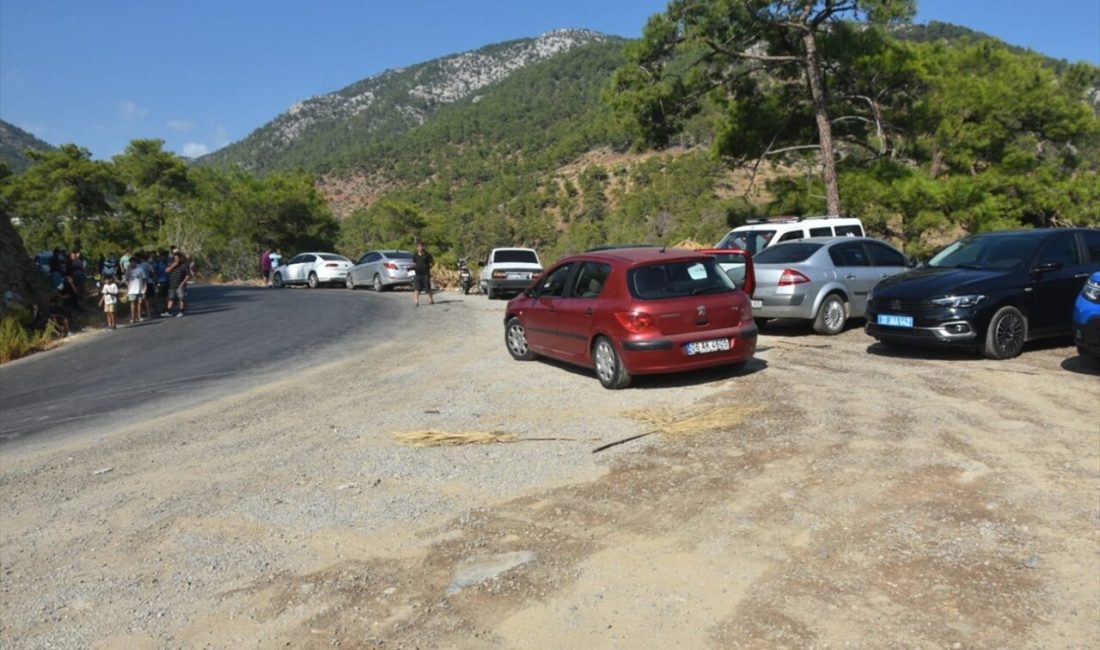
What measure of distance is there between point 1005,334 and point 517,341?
6296 mm

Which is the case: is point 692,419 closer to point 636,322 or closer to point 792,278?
point 636,322

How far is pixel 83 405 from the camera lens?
1081cm

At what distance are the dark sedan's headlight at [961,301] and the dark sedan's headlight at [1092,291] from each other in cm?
110

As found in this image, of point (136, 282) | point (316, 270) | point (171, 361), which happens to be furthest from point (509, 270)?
point (316, 270)

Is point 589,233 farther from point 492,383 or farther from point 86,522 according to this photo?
point 86,522

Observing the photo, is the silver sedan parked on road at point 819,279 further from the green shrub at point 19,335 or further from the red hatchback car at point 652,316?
the green shrub at point 19,335

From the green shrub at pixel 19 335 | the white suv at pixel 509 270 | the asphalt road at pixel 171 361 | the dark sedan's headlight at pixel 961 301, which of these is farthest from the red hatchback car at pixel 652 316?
the white suv at pixel 509 270

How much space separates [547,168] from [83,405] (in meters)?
83.4

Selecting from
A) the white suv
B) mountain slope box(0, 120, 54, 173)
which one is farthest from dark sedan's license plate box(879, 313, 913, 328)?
mountain slope box(0, 120, 54, 173)

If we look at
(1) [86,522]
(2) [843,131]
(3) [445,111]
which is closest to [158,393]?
(1) [86,522]

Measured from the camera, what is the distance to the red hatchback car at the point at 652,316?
878 centimetres

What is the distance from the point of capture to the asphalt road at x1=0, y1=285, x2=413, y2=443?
33.9 ft

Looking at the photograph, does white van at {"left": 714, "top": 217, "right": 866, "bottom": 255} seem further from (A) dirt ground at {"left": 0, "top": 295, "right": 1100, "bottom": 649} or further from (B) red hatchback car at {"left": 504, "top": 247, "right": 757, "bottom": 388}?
(A) dirt ground at {"left": 0, "top": 295, "right": 1100, "bottom": 649}

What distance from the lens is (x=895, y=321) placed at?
10430 millimetres
